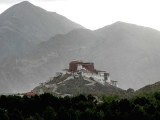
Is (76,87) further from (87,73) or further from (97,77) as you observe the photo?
(97,77)

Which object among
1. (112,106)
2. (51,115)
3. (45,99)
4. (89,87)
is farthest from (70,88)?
(51,115)

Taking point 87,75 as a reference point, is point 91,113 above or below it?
below

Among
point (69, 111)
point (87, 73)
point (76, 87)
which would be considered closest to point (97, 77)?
point (87, 73)

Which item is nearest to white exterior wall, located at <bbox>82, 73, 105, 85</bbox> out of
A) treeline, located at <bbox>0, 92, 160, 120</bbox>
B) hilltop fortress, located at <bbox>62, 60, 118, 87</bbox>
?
hilltop fortress, located at <bbox>62, 60, 118, 87</bbox>

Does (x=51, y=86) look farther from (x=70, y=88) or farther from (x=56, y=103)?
(x=56, y=103)

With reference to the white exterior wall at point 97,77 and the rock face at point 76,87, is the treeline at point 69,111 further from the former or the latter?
the white exterior wall at point 97,77

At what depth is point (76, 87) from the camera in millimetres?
101688

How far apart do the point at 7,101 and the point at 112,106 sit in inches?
781

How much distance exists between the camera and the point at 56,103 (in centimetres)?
4841

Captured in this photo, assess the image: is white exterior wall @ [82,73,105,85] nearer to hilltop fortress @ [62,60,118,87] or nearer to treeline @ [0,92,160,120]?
hilltop fortress @ [62,60,118,87]

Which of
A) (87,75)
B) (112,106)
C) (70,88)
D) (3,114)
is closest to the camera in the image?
(3,114)

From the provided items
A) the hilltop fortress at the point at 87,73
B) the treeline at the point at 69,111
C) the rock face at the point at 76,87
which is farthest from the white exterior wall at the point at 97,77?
the treeline at the point at 69,111

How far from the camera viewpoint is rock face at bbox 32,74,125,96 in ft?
324

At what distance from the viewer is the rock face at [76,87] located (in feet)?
324
